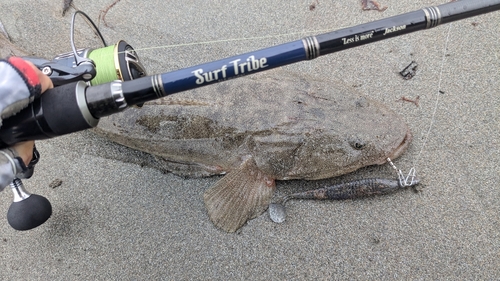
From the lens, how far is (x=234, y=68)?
1.92 metres

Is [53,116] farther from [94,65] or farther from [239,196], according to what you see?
[239,196]

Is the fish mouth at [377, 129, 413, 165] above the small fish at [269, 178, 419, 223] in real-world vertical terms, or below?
above

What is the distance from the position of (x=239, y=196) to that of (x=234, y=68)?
1764 millimetres

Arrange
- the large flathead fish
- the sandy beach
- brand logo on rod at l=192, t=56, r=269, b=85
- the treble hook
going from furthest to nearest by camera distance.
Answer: the large flathead fish
the treble hook
the sandy beach
brand logo on rod at l=192, t=56, r=269, b=85

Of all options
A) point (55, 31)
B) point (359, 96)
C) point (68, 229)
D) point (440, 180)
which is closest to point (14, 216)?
point (68, 229)

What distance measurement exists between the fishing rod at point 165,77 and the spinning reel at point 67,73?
0.01 m

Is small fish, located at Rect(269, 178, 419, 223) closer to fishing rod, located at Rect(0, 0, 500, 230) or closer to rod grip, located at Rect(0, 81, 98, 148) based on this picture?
fishing rod, located at Rect(0, 0, 500, 230)

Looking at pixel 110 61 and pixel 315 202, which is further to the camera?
pixel 315 202

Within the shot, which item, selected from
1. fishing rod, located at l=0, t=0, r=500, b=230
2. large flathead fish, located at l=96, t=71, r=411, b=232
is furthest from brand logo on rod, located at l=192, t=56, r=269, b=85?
large flathead fish, located at l=96, t=71, r=411, b=232

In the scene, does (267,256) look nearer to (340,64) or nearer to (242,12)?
(340,64)

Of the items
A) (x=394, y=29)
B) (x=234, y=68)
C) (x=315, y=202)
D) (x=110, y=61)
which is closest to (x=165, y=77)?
(x=234, y=68)

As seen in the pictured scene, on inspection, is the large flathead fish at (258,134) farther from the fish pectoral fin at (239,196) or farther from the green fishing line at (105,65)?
the green fishing line at (105,65)

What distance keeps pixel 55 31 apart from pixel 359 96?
3337 millimetres

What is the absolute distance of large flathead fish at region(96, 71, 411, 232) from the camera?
3.24m
